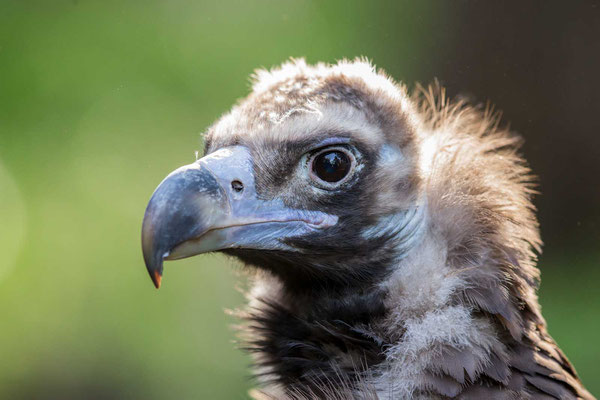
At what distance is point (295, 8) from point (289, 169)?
2.94m

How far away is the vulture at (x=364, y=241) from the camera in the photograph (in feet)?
5.62

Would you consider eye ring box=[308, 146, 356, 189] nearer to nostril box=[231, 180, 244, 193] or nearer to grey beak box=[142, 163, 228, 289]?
nostril box=[231, 180, 244, 193]

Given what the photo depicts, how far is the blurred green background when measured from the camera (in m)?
4.42

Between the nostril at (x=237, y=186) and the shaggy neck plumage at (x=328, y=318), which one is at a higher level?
the nostril at (x=237, y=186)

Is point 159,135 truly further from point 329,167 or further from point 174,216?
point 174,216

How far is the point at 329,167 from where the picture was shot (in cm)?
191

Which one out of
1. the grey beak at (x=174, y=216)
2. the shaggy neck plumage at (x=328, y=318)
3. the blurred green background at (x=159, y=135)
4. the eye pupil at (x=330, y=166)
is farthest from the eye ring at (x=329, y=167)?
the blurred green background at (x=159, y=135)

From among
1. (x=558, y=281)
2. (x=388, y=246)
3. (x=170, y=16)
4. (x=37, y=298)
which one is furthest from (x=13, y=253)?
(x=558, y=281)

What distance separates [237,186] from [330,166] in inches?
10.2

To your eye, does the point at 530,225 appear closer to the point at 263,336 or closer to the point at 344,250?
the point at 344,250

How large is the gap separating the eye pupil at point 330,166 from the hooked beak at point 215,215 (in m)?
0.10

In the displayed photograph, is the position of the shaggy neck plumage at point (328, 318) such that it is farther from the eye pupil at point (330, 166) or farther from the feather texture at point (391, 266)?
the eye pupil at point (330, 166)

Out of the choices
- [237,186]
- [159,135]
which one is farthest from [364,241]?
[159,135]

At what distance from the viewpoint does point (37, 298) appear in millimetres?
4426
